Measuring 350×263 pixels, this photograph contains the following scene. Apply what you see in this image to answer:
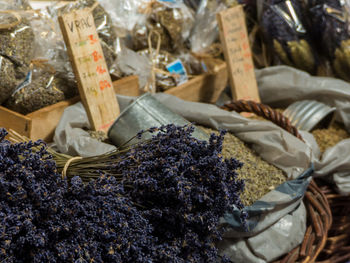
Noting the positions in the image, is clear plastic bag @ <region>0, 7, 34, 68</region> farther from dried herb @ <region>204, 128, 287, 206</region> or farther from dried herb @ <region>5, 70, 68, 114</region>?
dried herb @ <region>204, 128, 287, 206</region>

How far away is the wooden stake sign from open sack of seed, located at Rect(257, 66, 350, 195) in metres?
0.09

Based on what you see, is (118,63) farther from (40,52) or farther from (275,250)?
(275,250)

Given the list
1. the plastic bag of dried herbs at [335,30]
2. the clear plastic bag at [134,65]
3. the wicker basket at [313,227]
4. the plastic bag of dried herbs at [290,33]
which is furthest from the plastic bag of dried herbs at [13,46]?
the plastic bag of dried herbs at [335,30]

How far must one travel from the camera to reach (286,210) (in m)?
0.97

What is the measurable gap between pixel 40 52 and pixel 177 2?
2.12ft

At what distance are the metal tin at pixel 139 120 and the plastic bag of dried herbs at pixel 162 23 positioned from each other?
2.00 feet

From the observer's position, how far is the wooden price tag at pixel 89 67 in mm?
1098

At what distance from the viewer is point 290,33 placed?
64.2 inches

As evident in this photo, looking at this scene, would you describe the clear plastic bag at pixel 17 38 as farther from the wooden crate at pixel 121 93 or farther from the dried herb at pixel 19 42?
the wooden crate at pixel 121 93

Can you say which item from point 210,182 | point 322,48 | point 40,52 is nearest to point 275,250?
point 210,182

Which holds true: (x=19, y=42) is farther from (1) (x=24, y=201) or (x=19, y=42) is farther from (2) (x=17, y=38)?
(1) (x=24, y=201)

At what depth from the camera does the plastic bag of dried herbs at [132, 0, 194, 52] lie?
1570mm

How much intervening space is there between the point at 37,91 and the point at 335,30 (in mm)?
1245

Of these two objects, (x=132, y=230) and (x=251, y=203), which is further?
(x=251, y=203)
